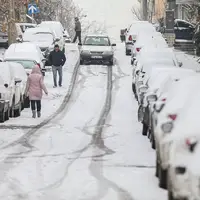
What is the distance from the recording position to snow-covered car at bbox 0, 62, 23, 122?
64.7 ft

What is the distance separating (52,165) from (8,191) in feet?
7.50

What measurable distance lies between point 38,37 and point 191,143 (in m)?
29.9

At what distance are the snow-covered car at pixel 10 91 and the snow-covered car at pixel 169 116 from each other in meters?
8.63

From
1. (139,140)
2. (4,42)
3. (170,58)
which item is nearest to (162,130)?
(139,140)

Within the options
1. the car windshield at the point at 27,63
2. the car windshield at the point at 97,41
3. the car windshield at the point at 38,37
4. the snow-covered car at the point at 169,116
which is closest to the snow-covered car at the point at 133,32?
the car windshield at the point at 97,41

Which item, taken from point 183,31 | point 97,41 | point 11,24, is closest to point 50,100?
point 97,41

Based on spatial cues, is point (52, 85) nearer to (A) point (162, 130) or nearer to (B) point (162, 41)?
(B) point (162, 41)

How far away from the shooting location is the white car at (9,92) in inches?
771

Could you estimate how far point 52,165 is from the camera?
12977 millimetres

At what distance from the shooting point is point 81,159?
44.8 ft

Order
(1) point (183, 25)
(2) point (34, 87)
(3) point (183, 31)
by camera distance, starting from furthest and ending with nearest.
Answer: (1) point (183, 25) → (3) point (183, 31) → (2) point (34, 87)

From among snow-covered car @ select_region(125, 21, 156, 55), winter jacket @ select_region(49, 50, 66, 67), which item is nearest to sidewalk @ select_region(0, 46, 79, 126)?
winter jacket @ select_region(49, 50, 66, 67)

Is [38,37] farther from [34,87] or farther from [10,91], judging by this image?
[10,91]

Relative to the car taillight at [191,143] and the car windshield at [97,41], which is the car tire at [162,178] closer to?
the car taillight at [191,143]
